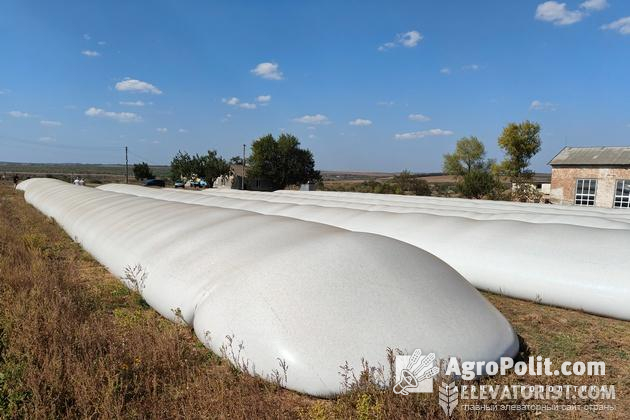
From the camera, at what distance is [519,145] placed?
139ft

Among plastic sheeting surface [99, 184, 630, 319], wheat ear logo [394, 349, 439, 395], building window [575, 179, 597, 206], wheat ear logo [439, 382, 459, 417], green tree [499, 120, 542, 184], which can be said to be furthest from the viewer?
green tree [499, 120, 542, 184]

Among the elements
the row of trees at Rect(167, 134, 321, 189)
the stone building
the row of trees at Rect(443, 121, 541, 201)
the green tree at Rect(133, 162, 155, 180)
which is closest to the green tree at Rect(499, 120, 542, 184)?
the row of trees at Rect(443, 121, 541, 201)

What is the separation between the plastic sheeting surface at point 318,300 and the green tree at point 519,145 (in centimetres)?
4249

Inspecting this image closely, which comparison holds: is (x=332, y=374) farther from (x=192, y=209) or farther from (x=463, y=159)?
(x=463, y=159)

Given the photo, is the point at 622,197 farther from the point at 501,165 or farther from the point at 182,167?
the point at 182,167

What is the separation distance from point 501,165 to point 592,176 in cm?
1565

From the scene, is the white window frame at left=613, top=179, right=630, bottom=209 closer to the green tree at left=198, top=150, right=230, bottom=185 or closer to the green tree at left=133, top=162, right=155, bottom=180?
the green tree at left=198, top=150, right=230, bottom=185

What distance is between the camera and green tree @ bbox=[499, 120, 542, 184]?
42.1 metres

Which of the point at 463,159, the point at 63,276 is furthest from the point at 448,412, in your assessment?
the point at 463,159

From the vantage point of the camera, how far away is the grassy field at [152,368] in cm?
313

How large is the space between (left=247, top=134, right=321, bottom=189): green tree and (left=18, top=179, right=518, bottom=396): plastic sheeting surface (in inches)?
1872

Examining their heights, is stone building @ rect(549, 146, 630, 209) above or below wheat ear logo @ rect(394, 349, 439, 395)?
above

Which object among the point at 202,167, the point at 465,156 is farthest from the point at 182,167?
the point at 465,156

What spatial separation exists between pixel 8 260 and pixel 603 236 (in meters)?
11.4
